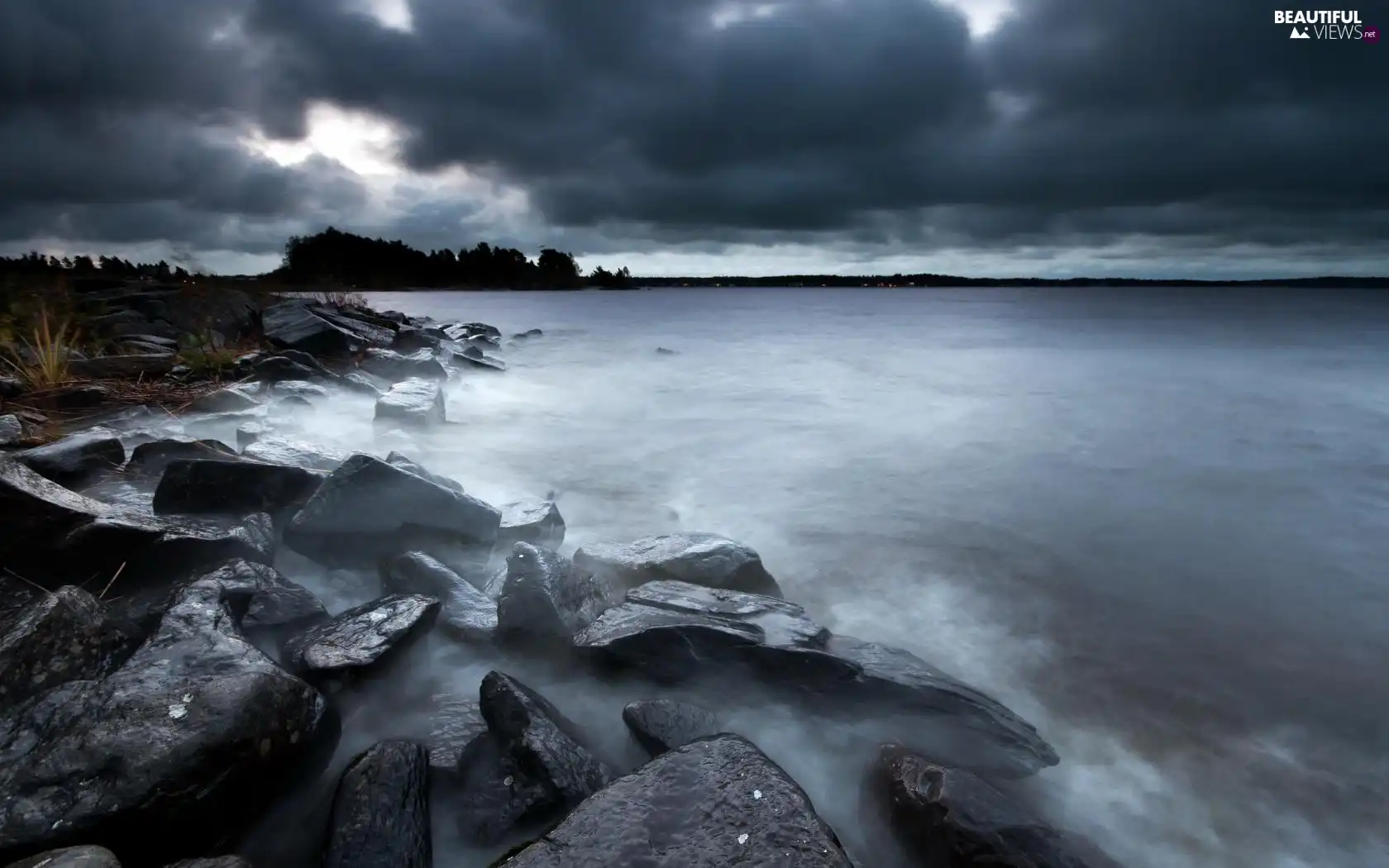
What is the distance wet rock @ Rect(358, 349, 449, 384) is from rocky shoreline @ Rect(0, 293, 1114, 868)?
546cm

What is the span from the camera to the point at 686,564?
11.9 ft

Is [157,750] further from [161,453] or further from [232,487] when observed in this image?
[161,453]

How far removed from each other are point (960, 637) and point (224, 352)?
853 centimetres

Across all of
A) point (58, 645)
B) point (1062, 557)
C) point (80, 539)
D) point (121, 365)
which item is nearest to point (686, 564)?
point (58, 645)

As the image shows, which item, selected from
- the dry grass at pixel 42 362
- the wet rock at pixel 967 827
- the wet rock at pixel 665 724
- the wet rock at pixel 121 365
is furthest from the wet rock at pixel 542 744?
the wet rock at pixel 121 365

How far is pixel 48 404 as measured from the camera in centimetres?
571

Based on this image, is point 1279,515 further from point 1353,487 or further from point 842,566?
point 842,566

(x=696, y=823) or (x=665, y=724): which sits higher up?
Answer: (x=696, y=823)

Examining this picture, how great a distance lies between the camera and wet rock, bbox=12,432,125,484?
385 cm

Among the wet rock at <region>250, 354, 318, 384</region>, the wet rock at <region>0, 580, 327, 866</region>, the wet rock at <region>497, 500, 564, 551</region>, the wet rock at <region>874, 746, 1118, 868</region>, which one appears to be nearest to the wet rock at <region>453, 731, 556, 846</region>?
the wet rock at <region>0, 580, 327, 866</region>

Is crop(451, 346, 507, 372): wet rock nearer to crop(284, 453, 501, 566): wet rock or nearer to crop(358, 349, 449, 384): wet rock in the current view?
crop(358, 349, 449, 384): wet rock

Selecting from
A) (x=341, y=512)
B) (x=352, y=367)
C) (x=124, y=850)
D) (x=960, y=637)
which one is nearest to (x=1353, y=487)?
(x=960, y=637)

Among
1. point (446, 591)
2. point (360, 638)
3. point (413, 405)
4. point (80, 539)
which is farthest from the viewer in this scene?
point (413, 405)

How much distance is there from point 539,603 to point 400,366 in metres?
8.08
